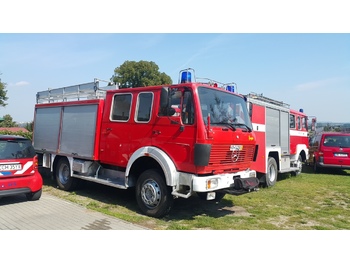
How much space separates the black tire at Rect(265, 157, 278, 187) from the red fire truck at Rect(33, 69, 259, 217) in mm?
2828

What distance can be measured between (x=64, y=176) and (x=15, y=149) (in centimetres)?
229

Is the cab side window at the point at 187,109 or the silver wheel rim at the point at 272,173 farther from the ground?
the cab side window at the point at 187,109

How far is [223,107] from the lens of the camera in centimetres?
585

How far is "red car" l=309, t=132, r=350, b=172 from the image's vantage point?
40.5 feet

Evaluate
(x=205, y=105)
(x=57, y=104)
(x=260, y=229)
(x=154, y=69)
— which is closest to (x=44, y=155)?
(x=57, y=104)

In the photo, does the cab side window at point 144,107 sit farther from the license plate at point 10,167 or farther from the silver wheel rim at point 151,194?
the license plate at point 10,167

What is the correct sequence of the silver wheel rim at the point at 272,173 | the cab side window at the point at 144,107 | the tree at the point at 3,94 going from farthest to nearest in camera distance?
the tree at the point at 3,94, the silver wheel rim at the point at 272,173, the cab side window at the point at 144,107

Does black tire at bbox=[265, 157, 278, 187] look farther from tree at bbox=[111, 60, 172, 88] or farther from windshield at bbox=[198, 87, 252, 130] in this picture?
tree at bbox=[111, 60, 172, 88]

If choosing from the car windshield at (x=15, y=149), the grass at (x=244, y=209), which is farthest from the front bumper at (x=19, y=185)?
the grass at (x=244, y=209)

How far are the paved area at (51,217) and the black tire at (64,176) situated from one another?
4.50 feet

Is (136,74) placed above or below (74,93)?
above

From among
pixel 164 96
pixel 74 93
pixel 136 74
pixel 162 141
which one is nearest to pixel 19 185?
pixel 74 93

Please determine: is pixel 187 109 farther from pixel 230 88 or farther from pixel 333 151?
pixel 333 151

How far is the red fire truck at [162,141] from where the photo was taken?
208 inches
